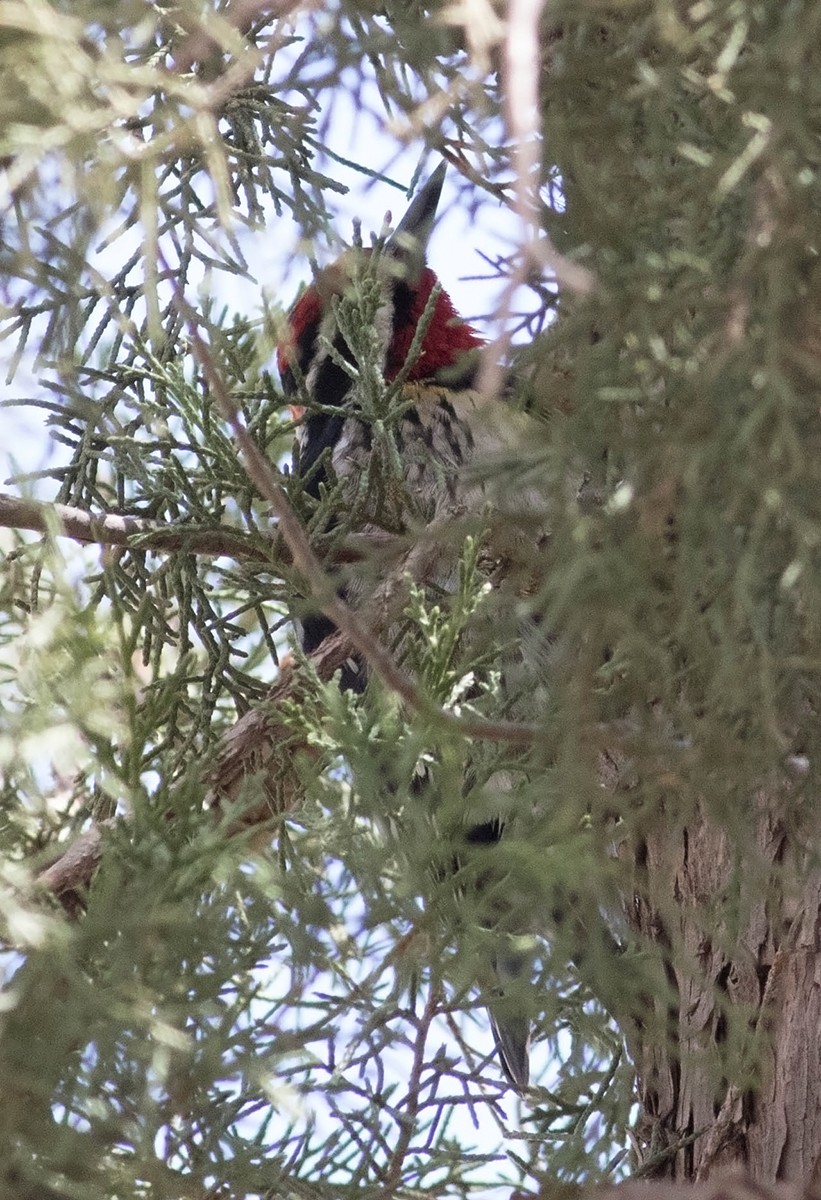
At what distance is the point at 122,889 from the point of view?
132 cm

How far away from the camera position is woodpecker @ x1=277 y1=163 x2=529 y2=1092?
1.95 metres

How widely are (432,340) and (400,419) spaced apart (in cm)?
28

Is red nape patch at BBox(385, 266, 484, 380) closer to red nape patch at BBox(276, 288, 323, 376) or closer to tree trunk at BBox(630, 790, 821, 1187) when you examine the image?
red nape patch at BBox(276, 288, 323, 376)

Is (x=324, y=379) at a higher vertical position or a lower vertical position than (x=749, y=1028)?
higher

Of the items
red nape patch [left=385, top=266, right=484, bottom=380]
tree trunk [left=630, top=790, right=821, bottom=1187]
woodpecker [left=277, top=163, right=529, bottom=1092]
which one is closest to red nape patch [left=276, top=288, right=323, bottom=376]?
woodpecker [left=277, top=163, right=529, bottom=1092]

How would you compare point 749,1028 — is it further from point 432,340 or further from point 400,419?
point 432,340

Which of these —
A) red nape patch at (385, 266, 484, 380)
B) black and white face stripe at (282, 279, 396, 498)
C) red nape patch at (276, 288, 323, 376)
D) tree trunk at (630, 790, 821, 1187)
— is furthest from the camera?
red nape patch at (276, 288, 323, 376)

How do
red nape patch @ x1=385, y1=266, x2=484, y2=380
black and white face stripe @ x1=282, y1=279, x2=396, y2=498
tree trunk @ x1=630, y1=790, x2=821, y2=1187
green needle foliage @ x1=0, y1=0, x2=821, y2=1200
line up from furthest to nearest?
red nape patch @ x1=385, y1=266, x2=484, y2=380, black and white face stripe @ x1=282, y1=279, x2=396, y2=498, tree trunk @ x1=630, y1=790, x2=821, y2=1187, green needle foliage @ x1=0, y1=0, x2=821, y2=1200

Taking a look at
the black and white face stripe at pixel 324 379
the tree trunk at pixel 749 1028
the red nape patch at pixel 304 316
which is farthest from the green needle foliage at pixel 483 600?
the red nape patch at pixel 304 316

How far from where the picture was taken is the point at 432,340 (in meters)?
2.67

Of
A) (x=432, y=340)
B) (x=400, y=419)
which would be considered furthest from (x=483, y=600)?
(x=432, y=340)

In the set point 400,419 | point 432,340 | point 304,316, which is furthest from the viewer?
point 304,316

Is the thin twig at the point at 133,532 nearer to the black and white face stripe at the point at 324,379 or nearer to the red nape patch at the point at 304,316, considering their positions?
the black and white face stripe at the point at 324,379

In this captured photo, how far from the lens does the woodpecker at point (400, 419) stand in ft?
6.40
